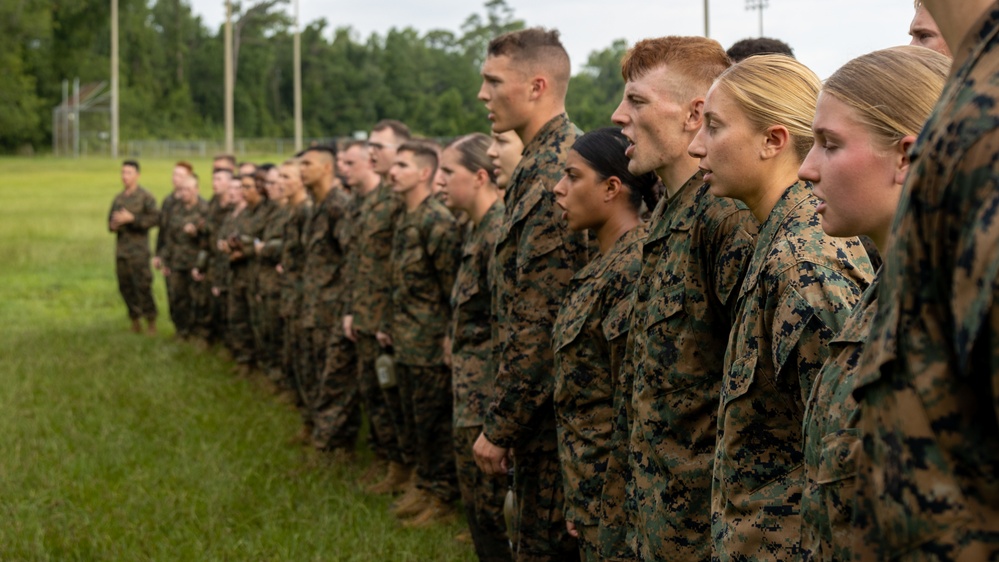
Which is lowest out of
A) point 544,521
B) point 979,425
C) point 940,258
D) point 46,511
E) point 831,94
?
point 46,511

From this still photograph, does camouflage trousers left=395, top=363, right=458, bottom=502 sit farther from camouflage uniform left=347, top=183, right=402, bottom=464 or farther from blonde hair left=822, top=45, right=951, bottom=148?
blonde hair left=822, top=45, right=951, bottom=148

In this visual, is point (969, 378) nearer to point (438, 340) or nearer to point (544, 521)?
point (544, 521)

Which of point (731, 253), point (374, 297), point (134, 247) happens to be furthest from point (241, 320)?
point (731, 253)

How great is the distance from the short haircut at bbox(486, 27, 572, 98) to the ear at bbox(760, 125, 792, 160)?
1.91 metres

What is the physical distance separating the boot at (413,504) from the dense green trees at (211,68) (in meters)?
45.5

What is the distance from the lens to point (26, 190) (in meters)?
34.2

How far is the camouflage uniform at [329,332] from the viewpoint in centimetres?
772

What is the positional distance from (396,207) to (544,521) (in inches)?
132

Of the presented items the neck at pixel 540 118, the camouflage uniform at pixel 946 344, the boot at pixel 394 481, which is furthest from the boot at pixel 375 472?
the camouflage uniform at pixel 946 344

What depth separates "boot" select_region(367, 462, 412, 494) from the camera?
6891mm

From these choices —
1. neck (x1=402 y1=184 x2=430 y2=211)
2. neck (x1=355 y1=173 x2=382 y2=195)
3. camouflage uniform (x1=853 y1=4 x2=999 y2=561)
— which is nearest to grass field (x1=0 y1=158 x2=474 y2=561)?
neck (x1=402 y1=184 x2=430 y2=211)

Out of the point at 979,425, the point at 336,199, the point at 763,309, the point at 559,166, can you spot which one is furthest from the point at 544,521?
the point at 336,199

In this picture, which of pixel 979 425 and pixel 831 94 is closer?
pixel 979 425

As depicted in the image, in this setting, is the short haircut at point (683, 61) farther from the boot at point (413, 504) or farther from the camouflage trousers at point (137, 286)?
the camouflage trousers at point (137, 286)
